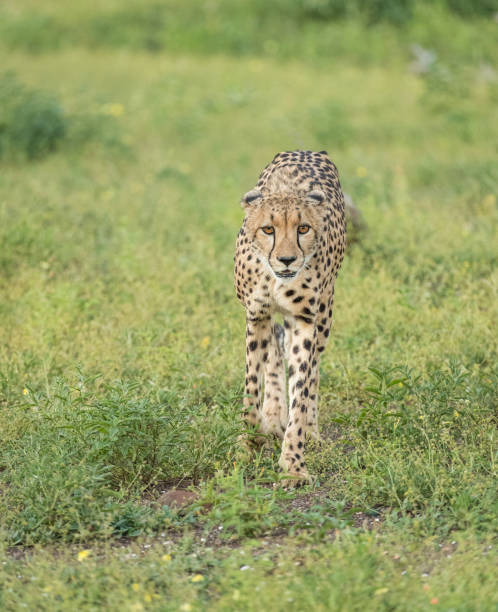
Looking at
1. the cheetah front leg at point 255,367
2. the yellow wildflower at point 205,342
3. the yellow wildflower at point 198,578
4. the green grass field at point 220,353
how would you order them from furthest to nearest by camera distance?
1. the yellow wildflower at point 205,342
2. the cheetah front leg at point 255,367
3. the green grass field at point 220,353
4. the yellow wildflower at point 198,578

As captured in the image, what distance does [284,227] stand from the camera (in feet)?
14.7

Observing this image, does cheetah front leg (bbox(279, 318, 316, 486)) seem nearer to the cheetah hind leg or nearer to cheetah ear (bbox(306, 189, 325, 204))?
the cheetah hind leg

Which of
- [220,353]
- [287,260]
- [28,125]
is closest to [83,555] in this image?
[287,260]

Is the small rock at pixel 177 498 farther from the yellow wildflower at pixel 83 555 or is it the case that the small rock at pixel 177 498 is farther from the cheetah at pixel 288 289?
the yellow wildflower at pixel 83 555

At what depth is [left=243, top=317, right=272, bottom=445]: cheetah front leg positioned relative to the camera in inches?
191

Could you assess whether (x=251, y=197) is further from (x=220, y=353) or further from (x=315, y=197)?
(x=220, y=353)

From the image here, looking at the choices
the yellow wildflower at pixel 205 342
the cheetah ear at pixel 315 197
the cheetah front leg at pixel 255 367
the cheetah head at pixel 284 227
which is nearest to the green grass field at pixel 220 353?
the yellow wildflower at pixel 205 342

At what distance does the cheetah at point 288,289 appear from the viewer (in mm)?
4527

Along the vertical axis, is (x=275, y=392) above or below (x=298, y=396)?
below

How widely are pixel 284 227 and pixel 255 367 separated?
30.9 inches

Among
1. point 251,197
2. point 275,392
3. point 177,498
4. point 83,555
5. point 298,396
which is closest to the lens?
point 83,555

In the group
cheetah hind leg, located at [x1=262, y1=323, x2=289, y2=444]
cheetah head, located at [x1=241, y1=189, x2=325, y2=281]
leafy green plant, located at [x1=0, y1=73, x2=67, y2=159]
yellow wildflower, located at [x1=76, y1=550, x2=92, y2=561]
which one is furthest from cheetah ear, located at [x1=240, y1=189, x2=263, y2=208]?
leafy green plant, located at [x1=0, y1=73, x2=67, y2=159]

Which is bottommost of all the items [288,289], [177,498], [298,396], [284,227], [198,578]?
[177,498]

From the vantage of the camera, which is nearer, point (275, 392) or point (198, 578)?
point (198, 578)
